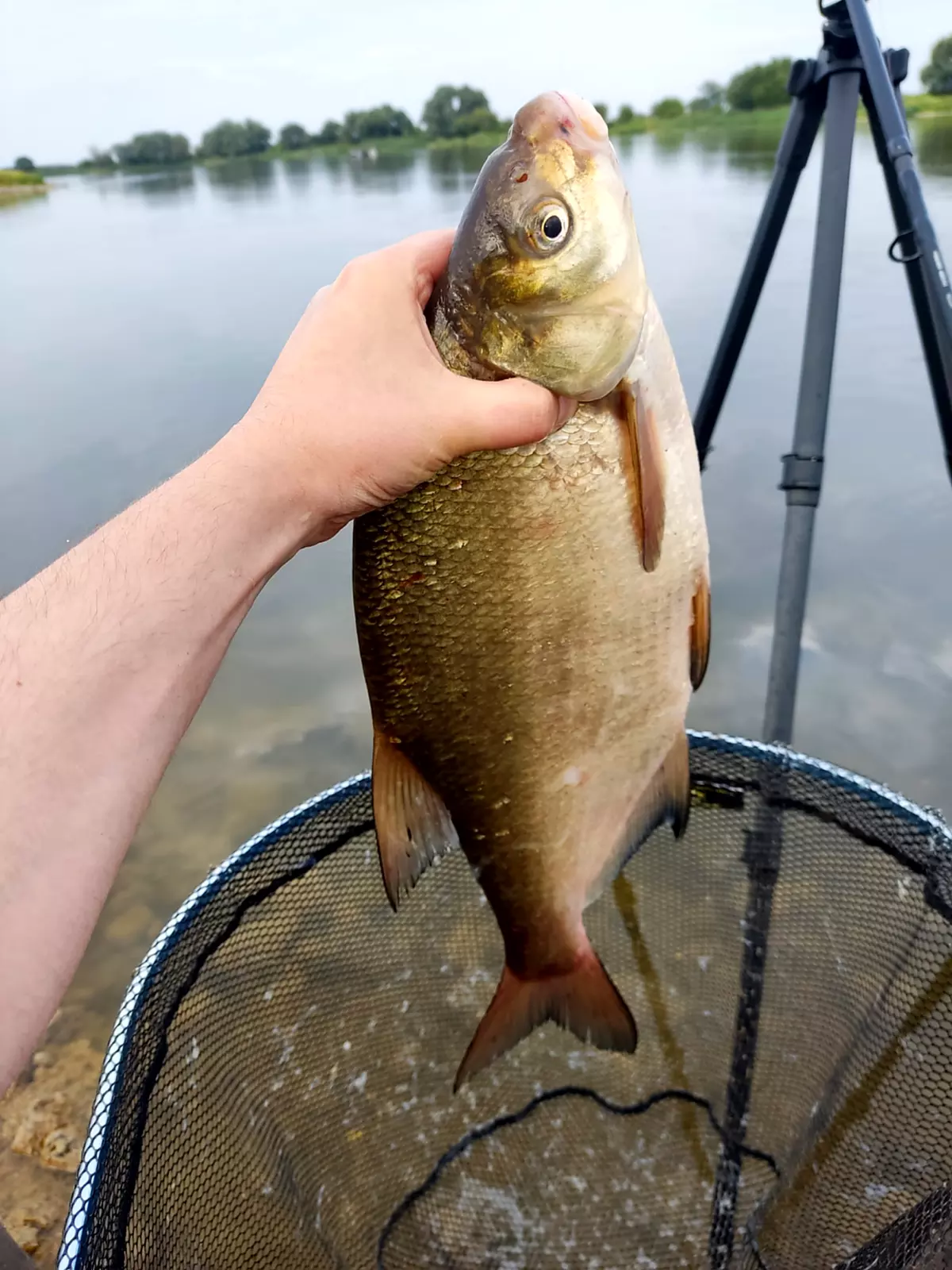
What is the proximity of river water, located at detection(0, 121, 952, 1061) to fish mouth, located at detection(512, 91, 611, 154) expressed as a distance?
93.3 inches

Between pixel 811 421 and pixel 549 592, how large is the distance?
1011mm

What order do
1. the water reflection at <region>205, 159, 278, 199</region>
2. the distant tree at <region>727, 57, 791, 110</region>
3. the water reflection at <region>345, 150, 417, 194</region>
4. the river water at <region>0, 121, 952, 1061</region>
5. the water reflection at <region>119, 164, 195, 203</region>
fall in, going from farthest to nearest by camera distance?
the distant tree at <region>727, 57, 791, 110</region>, the water reflection at <region>119, 164, 195, 203</region>, the water reflection at <region>205, 159, 278, 199</region>, the water reflection at <region>345, 150, 417, 194</region>, the river water at <region>0, 121, 952, 1061</region>

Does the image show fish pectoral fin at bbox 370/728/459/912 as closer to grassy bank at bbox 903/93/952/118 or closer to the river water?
the river water

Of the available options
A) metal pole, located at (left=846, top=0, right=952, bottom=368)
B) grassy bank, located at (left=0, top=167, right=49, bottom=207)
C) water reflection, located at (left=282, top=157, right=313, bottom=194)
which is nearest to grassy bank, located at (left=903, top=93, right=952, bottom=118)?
water reflection, located at (left=282, top=157, right=313, bottom=194)

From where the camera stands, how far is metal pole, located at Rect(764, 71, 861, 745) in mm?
1928

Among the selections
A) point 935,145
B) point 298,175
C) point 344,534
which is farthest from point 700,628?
point 298,175

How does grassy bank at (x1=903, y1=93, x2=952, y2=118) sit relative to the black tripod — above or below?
above

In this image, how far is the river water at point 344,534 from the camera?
124 inches

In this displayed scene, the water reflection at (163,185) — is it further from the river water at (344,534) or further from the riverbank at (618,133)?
the river water at (344,534)

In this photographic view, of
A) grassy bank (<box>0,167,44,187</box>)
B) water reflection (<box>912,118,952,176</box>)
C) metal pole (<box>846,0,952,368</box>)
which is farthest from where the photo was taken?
grassy bank (<box>0,167,44,187</box>)

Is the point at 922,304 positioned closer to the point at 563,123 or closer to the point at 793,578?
the point at 793,578

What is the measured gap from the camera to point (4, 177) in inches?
1268

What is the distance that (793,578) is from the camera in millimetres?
1928

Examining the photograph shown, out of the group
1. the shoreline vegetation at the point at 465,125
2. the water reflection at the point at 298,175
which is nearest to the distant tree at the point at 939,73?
the shoreline vegetation at the point at 465,125
